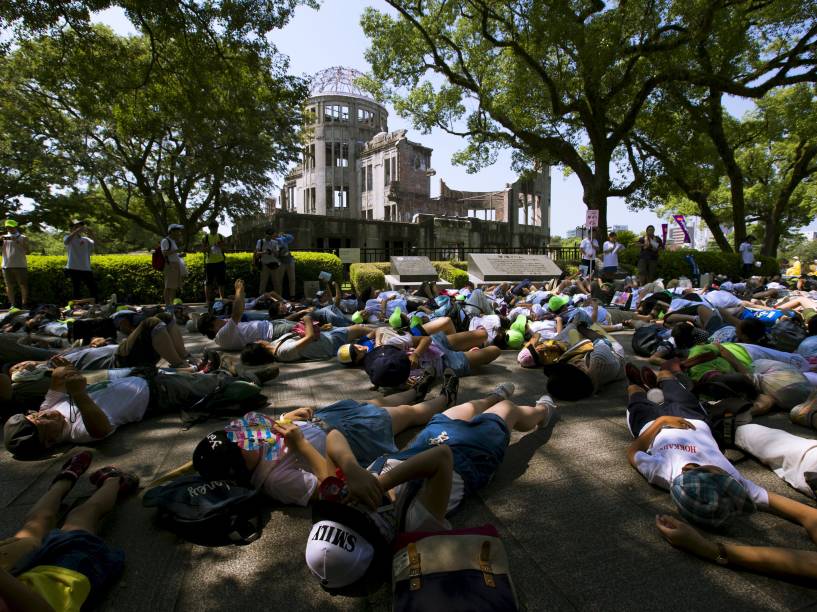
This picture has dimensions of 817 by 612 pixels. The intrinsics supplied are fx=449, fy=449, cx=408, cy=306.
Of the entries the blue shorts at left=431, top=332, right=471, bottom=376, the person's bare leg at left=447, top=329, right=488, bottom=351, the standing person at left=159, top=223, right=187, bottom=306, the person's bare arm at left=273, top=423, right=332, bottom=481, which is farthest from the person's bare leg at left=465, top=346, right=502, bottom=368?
the standing person at left=159, top=223, right=187, bottom=306

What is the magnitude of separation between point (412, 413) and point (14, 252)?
33.5 feet

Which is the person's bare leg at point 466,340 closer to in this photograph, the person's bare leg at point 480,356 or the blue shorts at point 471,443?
the person's bare leg at point 480,356

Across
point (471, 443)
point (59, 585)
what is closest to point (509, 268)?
point (471, 443)

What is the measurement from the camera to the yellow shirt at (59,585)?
1.73 meters

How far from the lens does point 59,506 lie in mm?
2502

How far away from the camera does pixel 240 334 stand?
21.3 feet

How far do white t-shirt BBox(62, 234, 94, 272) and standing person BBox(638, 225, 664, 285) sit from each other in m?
13.0

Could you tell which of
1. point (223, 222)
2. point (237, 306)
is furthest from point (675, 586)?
point (223, 222)

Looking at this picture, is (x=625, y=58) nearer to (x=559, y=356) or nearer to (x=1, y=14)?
(x=559, y=356)

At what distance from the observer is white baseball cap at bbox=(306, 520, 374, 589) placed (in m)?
1.88

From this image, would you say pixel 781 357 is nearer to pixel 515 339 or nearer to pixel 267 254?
pixel 515 339

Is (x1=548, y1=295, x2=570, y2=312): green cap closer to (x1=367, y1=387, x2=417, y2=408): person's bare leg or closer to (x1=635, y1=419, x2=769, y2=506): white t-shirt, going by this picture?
(x1=367, y1=387, x2=417, y2=408): person's bare leg

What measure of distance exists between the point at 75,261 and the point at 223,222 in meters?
17.5

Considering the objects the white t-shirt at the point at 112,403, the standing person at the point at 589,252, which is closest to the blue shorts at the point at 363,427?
the white t-shirt at the point at 112,403
